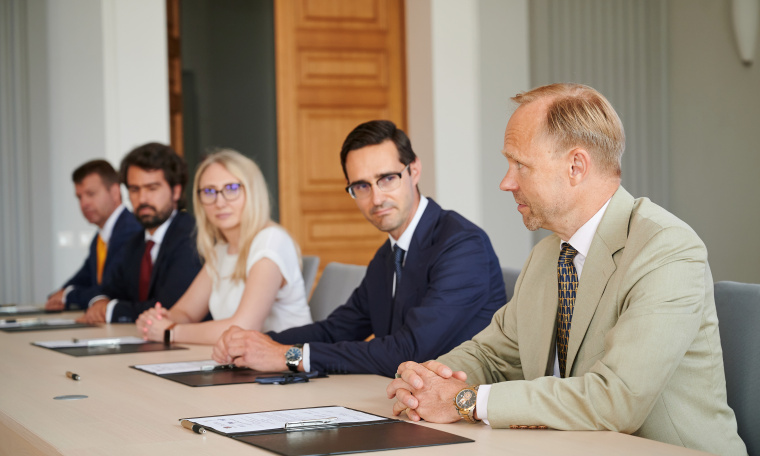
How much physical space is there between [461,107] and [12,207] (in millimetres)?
2967

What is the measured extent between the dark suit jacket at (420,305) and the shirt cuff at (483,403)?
0.72 meters

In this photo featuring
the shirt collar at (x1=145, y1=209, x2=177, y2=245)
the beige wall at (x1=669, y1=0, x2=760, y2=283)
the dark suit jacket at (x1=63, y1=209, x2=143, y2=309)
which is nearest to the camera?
the shirt collar at (x1=145, y1=209, x2=177, y2=245)

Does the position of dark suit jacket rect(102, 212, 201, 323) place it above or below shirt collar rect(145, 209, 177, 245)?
below

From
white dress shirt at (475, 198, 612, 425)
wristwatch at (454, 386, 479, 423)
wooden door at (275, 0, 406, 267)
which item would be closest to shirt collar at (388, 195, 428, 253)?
white dress shirt at (475, 198, 612, 425)

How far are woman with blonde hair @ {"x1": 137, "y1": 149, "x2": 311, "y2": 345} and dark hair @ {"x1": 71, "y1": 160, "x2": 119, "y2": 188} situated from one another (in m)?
1.78

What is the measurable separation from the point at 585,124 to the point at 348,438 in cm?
77

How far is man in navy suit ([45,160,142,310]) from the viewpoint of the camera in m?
4.77

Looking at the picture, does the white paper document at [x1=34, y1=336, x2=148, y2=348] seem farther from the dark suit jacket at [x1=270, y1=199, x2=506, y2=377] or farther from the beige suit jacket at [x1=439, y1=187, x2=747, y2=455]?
the beige suit jacket at [x1=439, y1=187, x2=747, y2=455]

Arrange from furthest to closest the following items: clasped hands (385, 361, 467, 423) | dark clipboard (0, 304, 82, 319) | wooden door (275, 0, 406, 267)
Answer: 1. wooden door (275, 0, 406, 267)
2. dark clipboard (0, 304, 82, 319)
3. clasped hands (385, 361, 467, 423)

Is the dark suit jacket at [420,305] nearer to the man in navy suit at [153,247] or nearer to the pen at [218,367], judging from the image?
the pen at [218,367]

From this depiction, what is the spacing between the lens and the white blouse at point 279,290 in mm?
3193

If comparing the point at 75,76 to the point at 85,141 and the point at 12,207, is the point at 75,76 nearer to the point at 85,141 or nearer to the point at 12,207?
the point at 85,141

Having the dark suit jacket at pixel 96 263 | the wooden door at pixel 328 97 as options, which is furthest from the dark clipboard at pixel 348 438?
the wooden door at pixel 328 97

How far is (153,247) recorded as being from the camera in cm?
406
